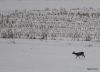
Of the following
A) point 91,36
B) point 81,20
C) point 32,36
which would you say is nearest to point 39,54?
point 32,36

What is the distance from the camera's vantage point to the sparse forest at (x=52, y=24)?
1541 cm

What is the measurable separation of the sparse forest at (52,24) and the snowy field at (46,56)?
92 cm

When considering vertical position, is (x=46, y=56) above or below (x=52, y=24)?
below

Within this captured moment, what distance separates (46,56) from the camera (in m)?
12.1

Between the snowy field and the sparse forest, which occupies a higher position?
the sparse forest

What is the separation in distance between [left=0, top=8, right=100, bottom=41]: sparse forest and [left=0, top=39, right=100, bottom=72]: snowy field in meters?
0.92

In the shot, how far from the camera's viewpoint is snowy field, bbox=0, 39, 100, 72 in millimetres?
10609

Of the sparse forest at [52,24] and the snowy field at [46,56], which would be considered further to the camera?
the sparse forest at [52,24]

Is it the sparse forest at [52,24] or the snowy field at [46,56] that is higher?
the sparse forest at [52,24]

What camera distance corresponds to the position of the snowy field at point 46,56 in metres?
10.6

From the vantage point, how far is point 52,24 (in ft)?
54.8

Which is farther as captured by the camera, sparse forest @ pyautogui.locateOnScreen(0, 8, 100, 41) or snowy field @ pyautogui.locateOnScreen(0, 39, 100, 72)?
sparse forest @ pyautogui.locateOnScreen(0, 8, 100, 41)

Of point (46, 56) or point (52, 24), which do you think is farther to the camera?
point (52, 24)

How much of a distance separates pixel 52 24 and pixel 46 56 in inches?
192
